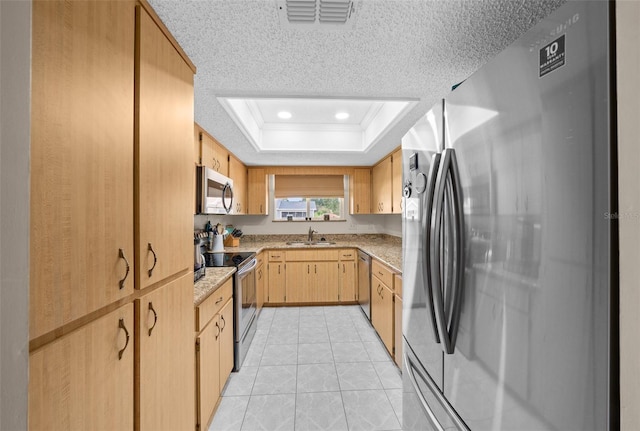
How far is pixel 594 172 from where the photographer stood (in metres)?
0.53

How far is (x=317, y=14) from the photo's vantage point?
107 cm

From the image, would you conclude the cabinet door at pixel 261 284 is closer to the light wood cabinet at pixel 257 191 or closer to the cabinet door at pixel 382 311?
the light wood cabinet at pixel 257 191

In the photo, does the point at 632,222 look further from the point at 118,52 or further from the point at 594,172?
the point at 118,52

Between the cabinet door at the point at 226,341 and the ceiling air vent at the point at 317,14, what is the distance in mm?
1814

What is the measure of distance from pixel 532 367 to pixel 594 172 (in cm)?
48

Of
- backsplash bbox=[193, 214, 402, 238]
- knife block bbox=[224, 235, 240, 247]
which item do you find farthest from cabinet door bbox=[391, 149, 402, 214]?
knife block bbox=[224, 235, 240, 247]

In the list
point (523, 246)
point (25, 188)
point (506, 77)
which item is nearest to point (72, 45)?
point (25, 188)

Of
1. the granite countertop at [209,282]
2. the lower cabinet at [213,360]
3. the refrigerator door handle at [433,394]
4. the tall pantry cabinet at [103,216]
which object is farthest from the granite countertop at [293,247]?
the refrigerator door handle at [433,394]

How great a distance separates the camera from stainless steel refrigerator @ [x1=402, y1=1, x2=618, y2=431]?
20.9 inches

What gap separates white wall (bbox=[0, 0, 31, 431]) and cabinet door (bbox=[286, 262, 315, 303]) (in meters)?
3.51

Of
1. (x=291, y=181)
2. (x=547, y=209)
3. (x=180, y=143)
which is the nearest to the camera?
(x=547, y=209)

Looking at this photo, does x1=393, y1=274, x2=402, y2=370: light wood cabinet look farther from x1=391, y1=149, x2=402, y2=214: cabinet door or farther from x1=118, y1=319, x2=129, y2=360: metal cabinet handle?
x1=118, y1=319, x2=129, y2=360: metal cabinet handle

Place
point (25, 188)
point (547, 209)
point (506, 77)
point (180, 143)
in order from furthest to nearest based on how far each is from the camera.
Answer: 1. point (180, 143)
2. point (506, 77)
3. point (547, 209)
4. point (25, 188)

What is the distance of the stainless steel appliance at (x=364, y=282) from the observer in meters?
3.28
